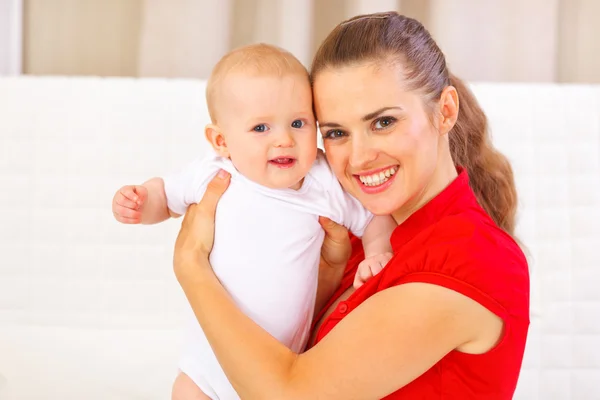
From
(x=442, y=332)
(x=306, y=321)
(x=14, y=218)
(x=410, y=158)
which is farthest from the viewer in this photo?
(x=14, y=218)

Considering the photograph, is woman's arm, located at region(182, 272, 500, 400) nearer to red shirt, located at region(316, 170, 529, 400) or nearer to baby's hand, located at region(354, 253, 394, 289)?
red shirt, located at region(316, 170, 529, 400)

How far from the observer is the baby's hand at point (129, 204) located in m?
1.31

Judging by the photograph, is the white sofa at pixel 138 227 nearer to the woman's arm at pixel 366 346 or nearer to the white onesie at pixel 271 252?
the white onesie at pixel 271 252

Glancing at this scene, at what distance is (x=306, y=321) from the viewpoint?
4.33 feet

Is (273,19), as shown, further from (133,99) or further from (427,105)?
(427,105)

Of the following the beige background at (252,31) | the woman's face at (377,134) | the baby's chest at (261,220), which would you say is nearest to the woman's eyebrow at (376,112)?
the woman's face at (377,134)

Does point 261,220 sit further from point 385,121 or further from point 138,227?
point 138,227

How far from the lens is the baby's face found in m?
1.23

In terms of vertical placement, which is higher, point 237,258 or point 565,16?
point 565,16

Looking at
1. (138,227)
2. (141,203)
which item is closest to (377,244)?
(141,203)

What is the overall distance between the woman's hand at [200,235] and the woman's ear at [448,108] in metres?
0.38

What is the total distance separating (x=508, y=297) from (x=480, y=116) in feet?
1.47

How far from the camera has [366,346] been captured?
1048mm

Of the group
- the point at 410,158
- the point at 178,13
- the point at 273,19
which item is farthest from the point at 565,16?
the point at 410,158
